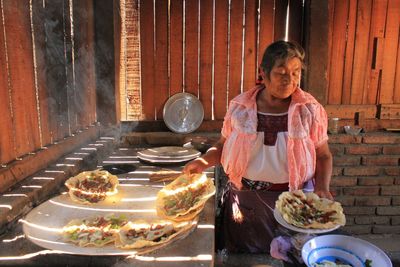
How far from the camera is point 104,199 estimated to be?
2.22 metres

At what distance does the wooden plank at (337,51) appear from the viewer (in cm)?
402

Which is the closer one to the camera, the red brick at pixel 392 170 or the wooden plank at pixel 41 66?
the wooden plank at pixel 41 66

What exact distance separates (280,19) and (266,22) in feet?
0.54

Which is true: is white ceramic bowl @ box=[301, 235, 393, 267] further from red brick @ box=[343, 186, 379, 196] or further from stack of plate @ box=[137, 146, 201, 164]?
red brick @ box=[343, 186, 379, 196]

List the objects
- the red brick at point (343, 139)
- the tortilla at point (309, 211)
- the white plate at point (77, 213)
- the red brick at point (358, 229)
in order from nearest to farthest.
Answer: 1. the white plate at point (77, 213)
2. the tortilla at point (309, 211)
3. the red brick at point (343, 139)
4. the red brick at point (358, 229)

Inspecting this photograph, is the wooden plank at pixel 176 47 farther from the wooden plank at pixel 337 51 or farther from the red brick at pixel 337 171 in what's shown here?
the red brick at pixel 337 171

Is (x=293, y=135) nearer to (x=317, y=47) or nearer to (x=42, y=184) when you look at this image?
(x=42, y=184)

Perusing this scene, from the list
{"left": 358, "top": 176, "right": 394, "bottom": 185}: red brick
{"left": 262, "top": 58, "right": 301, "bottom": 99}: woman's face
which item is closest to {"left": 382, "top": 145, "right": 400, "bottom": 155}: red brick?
{"left": 358, "top": 176, "right": 394, "bottom": 185}: red brick

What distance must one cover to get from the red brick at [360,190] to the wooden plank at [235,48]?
70.1 inches

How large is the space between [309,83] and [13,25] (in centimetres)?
305

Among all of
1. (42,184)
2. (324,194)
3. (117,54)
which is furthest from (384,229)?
(42,184)

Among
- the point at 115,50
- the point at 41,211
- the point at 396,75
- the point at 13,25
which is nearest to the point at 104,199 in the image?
the point at 41,211

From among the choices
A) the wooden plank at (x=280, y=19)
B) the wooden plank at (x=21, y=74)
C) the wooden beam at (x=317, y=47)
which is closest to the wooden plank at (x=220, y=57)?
the wooden plank at (x=280, y=19)

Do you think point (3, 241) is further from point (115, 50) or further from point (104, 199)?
point (115, 50)
